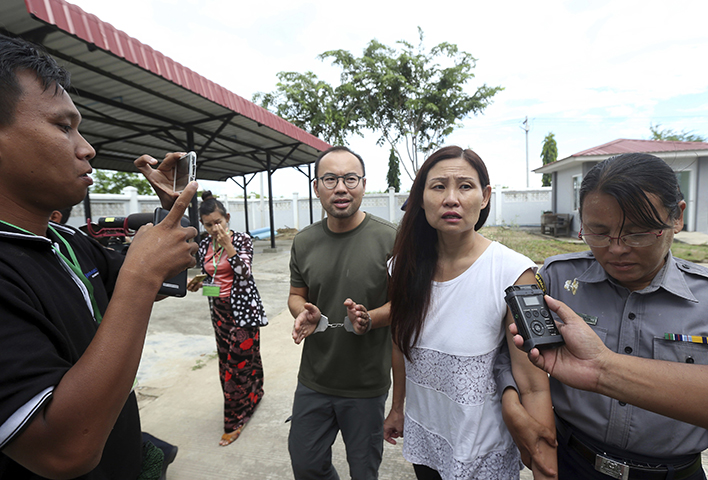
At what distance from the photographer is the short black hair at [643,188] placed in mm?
1054

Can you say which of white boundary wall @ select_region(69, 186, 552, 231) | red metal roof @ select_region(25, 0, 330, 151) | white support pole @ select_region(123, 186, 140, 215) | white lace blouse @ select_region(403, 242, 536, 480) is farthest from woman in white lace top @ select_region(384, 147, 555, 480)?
white support pole @ select_region(123, 186, 140, 215)

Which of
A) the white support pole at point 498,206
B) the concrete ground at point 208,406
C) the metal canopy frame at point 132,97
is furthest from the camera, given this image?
the white support pole at point 498,206

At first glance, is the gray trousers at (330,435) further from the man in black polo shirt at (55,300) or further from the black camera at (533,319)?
the black camera at (533,319)

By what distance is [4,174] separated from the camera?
80cm

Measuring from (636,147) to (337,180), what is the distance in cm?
1508

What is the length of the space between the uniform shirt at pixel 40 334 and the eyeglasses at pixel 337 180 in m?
1.08

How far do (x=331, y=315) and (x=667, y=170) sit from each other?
1.45 metres

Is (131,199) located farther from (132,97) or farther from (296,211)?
(132,97)

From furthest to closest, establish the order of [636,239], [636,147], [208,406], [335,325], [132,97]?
[636,147] < [132,97] < [208,406] < [335,325] < [636,239]

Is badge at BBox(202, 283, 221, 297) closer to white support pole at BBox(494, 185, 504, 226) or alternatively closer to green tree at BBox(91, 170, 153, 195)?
white support pole at BBox(494, 185, 504, 226)

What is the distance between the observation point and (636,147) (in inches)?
492

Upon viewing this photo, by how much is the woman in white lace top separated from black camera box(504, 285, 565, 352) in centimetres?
25

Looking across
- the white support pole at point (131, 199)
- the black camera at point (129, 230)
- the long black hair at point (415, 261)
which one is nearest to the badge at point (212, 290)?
the black camera at point (129, 230)

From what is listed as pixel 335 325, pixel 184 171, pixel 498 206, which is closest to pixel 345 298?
pixel 335 325
